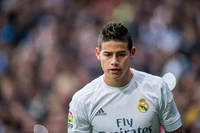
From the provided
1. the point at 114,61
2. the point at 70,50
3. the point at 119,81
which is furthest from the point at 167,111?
the point at 70,50

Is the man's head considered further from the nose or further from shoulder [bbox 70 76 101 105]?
shoulder [bbox 70 76 101 105]

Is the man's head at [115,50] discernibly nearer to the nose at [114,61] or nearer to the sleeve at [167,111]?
the nose at [114,61]

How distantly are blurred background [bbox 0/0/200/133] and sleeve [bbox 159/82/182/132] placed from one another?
3.31 m

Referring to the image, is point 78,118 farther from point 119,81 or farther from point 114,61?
point 114,61

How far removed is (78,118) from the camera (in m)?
6.14

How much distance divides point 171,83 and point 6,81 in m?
4.64

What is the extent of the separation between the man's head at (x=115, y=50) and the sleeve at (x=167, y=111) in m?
0.39

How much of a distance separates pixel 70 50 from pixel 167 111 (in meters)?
5.88

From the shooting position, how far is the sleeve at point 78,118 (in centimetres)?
612

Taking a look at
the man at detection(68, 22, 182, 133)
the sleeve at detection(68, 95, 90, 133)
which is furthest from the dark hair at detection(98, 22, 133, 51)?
the sleeve at detection(68, 95, 90, 133)

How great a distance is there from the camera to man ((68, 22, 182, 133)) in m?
6.04

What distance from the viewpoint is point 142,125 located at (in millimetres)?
6059

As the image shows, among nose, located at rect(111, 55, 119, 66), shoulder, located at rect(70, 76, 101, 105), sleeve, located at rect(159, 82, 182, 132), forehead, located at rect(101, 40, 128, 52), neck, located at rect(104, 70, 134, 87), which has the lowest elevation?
sleeve, located at rect(159, 82, 182, 132)

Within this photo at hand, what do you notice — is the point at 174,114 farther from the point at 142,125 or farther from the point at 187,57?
the point at 187,57
